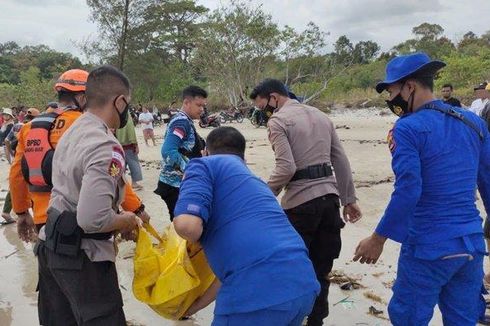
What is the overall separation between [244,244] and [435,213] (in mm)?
1153

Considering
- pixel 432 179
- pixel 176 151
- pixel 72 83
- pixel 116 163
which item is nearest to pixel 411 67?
pixel 432 179

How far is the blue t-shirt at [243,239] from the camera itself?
1993 millimetres

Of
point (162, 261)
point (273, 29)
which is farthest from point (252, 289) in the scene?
point (273, 29)

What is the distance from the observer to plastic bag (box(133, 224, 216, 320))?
2391mm

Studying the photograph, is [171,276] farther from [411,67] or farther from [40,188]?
[411,67]

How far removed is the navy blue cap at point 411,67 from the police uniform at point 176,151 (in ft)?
7.35

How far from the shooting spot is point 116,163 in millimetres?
2246

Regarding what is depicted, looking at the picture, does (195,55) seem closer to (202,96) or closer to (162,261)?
(202,96)

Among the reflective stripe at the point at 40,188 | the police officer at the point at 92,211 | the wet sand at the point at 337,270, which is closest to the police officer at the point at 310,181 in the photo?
the wet sand at the point at 337,270

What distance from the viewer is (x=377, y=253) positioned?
2611 mm

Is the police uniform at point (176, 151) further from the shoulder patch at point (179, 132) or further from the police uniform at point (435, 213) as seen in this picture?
the police uniform at point (435, 213)

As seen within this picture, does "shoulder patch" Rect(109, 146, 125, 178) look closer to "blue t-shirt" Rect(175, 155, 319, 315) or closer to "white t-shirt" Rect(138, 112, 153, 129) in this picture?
"blue t-shirt" Rect(175, 155, 319, 315)

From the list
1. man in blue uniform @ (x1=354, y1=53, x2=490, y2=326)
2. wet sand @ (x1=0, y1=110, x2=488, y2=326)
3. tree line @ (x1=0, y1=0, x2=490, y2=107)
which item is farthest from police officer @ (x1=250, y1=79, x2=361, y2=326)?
tree line @ (x1=0, y1=0, x2=490, y2=107)

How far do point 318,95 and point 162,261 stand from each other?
32.0 meters
